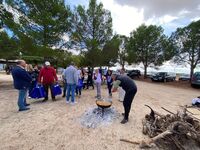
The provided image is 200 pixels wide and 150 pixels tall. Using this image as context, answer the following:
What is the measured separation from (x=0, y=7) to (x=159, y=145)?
13345 millimetres

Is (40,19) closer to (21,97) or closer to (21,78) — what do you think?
(21,78)

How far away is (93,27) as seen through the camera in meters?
17.2

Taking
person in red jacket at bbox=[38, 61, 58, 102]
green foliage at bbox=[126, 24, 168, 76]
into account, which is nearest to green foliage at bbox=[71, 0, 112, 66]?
person in red jacket at bbox=[38, 61, 58, 102]

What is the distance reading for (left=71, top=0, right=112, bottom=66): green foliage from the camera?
55.0 ft

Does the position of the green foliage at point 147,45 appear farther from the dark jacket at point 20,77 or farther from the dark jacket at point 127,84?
the dark jacket at point 20,77

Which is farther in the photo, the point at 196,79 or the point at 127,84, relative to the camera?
the point at 196,79

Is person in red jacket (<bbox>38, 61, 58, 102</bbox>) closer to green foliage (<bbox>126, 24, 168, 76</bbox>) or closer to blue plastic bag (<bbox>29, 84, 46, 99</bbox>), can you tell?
blue plastic bag (<bbox>29, 84, 46, 99</bbox>)

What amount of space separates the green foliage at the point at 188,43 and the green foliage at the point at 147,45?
287cm

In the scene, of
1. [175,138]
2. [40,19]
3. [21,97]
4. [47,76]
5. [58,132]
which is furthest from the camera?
[40,19]

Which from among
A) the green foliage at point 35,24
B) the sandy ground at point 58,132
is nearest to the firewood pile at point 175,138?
the sandy ground at point 58,132

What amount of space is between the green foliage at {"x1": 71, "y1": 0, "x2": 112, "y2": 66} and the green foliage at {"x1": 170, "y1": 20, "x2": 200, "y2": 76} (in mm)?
10333

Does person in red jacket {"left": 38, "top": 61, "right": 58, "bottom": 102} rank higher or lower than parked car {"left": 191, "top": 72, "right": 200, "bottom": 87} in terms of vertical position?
higher

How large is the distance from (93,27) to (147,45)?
44.1 feet

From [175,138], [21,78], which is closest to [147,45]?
[21,78]
